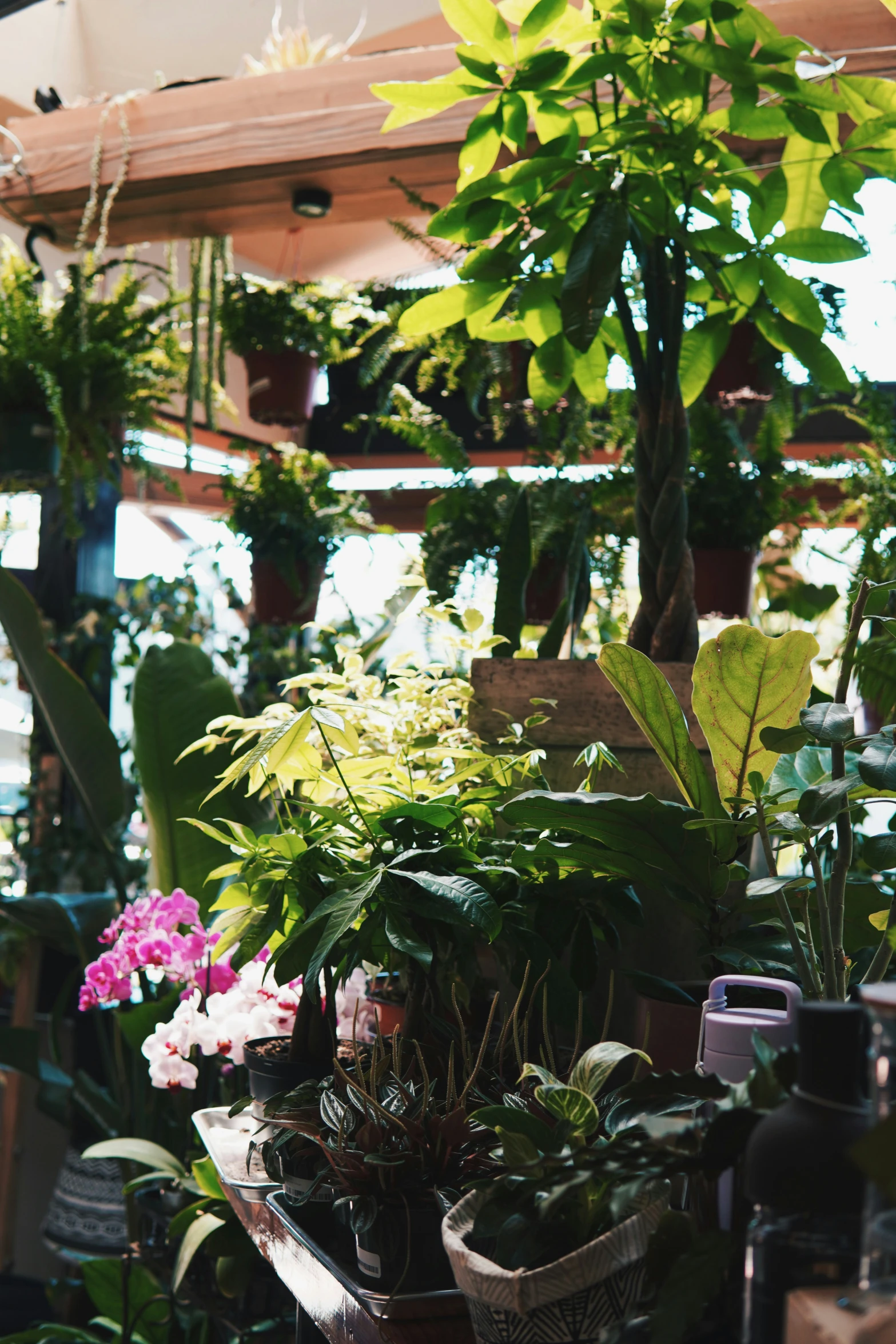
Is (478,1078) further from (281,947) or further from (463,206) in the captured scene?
(463,206)

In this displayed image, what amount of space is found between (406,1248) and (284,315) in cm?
183

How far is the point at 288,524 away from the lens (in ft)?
6.55

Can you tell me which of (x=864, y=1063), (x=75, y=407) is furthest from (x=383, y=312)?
(x=864, y=1063)

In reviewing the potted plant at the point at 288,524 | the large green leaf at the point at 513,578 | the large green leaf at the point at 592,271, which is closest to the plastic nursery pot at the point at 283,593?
the potted plant at the point at 288,524

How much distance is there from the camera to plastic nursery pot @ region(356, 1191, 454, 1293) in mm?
622

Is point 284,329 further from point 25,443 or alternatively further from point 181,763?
point 181,763

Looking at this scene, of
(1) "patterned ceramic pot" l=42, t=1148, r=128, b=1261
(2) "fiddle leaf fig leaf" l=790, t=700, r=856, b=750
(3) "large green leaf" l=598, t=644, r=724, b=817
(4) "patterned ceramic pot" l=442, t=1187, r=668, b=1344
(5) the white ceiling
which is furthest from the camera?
(5) the white ceiling

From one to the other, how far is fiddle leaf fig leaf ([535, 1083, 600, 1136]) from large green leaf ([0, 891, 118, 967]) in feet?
5.11

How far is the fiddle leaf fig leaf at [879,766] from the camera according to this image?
58 centimetres

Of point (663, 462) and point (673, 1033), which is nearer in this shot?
point (673, 1033)

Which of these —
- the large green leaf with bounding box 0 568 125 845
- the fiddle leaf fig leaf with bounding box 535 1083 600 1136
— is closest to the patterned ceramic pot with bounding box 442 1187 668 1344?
the fiddle leaf fig leaf with bounding box 535 1083 600 1136

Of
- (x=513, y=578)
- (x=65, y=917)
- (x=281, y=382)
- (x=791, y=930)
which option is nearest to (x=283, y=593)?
(x=281, y=382)

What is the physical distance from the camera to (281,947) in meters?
0.79

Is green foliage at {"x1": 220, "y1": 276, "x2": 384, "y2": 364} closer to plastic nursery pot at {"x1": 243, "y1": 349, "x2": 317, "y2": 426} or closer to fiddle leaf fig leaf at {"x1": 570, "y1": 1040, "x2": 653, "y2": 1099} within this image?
plastic nursery pot at {"x1": 243, "y1": 349, "x2": 317, "y2": 426}
